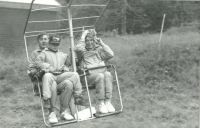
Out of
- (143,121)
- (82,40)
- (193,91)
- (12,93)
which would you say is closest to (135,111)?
(143,121)

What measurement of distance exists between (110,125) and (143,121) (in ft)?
1.92

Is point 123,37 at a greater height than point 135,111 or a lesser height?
greater

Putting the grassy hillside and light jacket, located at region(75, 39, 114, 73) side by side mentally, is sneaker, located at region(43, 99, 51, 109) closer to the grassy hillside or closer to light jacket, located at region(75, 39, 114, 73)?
light jacket, located at region(75, 39, 114, 73)

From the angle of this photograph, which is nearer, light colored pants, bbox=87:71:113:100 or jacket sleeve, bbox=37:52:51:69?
jacket sleeve, bbox=37:52:51:69

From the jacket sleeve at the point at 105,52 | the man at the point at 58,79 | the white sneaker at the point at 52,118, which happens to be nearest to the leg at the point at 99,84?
the man at the point at 58,79

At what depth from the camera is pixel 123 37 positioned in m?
10.5

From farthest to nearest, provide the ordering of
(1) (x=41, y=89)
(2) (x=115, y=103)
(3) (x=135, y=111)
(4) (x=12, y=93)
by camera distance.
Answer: (4) (x=12, y=93)
(2) (x=115, y=103)
(3) (x=135, y=111)
(1) (x=41, y=89)

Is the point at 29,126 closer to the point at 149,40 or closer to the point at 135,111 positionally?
the point at 135,111

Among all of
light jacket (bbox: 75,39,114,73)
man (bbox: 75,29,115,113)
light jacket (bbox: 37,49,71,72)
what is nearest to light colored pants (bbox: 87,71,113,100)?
man (bbox: 75,29,115,113)

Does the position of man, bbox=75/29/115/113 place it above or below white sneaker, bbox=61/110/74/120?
above

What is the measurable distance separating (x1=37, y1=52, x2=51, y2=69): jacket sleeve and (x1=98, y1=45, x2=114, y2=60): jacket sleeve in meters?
0.86

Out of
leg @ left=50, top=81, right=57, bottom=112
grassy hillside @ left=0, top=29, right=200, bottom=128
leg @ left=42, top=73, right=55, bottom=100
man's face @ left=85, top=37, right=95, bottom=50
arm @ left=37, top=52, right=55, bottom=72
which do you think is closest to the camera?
leg @ left=42, top=73, right=55, bottom=100

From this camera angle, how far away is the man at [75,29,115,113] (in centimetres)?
457

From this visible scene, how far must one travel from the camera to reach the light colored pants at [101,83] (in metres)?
4.56
